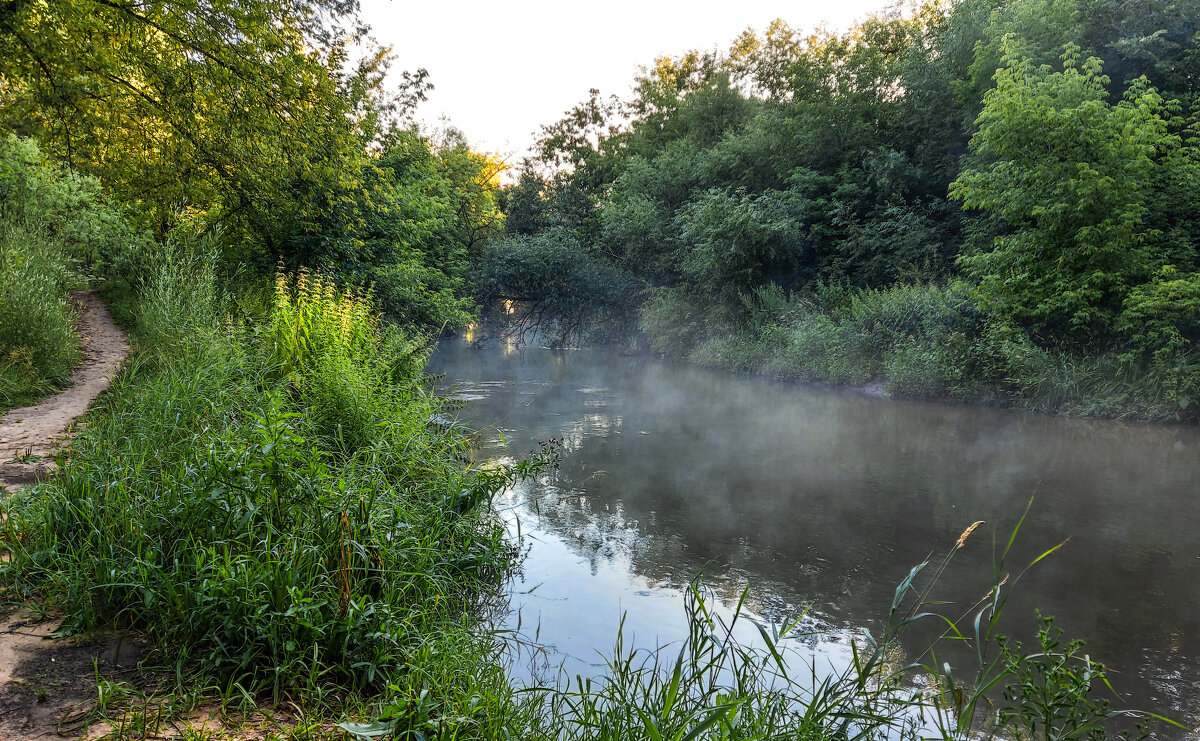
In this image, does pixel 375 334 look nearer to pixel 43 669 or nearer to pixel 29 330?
pixel 29 330

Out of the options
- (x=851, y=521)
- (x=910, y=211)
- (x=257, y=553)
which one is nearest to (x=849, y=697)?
(x=257, y=553)

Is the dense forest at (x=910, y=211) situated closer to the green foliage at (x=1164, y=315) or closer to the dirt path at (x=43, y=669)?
the green foliage at (x=1164, y=315)

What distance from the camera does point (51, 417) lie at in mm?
6277

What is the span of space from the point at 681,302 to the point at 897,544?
1928cm

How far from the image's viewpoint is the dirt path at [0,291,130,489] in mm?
4684

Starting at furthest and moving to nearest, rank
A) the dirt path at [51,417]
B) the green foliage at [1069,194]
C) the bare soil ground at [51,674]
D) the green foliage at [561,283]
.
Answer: the green foliage at [561,283] < the green foliage at [1069,194] < the dirt path at [51,417] < the bare soil ground at [51,674]

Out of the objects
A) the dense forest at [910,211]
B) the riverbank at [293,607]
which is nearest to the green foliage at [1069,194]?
the dense forest at [910,211]

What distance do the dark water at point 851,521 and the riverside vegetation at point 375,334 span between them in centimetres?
40

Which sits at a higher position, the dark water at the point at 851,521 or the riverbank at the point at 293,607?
the riverbank at the point at 293,607

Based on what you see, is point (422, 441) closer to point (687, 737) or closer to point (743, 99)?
point (687, 737)

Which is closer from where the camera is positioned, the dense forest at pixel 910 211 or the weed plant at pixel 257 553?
the weed plant at pixel 257 553

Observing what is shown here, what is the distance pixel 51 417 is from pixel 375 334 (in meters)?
4.86

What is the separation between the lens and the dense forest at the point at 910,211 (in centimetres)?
1265

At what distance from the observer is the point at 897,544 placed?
20.7 ft
